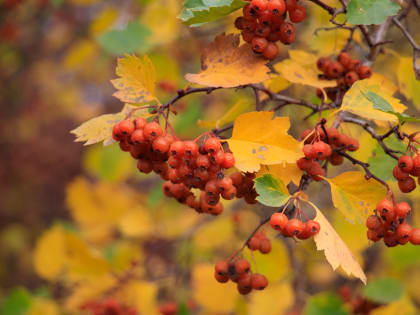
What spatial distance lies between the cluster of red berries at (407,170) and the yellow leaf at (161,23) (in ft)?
5.97

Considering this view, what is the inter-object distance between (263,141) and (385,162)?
404 millimetres

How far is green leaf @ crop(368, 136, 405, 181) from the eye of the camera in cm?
127

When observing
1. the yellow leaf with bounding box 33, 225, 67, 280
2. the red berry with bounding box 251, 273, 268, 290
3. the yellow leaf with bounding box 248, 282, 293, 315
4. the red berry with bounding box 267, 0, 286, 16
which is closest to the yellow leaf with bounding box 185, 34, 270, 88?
the red berry with bounding box 267, 0, 286, 16

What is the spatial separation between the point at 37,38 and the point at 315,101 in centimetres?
399

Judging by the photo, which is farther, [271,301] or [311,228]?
[271,301]

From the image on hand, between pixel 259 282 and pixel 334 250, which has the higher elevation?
pixel 334 250

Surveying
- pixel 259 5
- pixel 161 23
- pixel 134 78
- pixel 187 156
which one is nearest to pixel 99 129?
pixel 134 78

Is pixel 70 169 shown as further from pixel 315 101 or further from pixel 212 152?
pixel 212 152

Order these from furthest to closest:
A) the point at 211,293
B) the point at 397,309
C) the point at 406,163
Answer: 1. the point at 211,293
2. the point at 397,309
3. the point at 406,163

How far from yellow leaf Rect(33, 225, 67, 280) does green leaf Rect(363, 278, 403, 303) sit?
1730 millimetres

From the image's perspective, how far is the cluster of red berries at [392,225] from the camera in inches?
41.8

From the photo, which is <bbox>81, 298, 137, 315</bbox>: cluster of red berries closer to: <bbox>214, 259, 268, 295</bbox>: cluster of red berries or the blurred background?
the blurred background

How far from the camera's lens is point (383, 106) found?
1.07m

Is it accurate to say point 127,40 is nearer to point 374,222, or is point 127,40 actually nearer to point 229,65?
point 229,65
